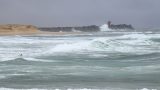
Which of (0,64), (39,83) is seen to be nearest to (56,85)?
(39,83)

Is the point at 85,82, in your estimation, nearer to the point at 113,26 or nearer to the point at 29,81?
the point at 29,81

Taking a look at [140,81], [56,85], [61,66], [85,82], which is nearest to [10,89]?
[56,85]

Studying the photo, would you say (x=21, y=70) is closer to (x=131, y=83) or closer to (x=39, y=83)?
(x=39, y=83)

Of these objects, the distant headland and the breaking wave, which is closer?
the distant headland

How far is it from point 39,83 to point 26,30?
79.9 meters

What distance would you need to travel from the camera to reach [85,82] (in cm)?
1290

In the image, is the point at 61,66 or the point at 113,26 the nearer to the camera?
the point at 61,66

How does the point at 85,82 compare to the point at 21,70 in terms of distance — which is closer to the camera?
the point at 85,82

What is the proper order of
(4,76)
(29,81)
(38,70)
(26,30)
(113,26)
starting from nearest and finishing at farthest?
1. (29,81)
2. (4,76)
3. (38,70)
4. (26,30)
5. (113,26)

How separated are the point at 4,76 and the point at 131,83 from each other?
3.80 m

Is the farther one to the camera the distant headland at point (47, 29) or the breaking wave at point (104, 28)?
the breaking wave at point (104, 28)

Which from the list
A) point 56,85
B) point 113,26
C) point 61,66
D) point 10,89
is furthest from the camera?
point 113,26

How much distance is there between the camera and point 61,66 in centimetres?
1730

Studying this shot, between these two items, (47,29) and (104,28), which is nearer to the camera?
(47,29)
